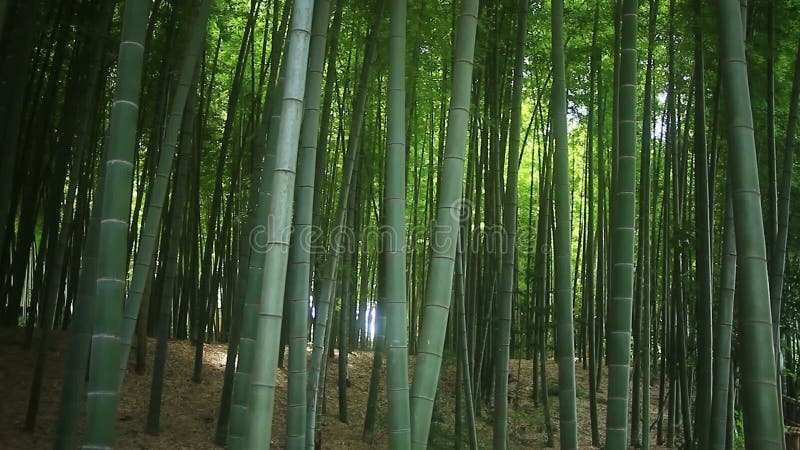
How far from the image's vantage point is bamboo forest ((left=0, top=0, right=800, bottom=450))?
2430mm

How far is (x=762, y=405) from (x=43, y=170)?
6243 mm

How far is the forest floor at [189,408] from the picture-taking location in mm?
5293

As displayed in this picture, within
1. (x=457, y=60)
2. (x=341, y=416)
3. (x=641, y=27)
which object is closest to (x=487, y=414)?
(x=341, y=416)

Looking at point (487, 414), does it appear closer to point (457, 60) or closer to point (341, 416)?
point (341, 416)

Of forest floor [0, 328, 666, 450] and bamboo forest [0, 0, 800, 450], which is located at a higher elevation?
bamboo forest [0, 0, 800, 450]

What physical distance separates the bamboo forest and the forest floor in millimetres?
30

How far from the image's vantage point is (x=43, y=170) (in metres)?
6.43

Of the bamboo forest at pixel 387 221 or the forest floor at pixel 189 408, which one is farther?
the forest floor at pixel 189 408

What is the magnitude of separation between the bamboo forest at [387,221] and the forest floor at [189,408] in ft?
0.10

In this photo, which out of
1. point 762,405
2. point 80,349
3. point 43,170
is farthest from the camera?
point 43,170

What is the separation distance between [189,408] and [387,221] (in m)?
4.19

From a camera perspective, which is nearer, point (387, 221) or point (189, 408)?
point (387, 221)

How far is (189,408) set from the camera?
616 centimetres

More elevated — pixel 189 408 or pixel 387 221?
pixel 387 221
